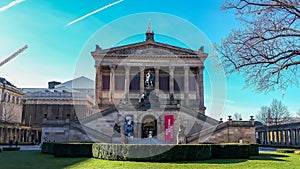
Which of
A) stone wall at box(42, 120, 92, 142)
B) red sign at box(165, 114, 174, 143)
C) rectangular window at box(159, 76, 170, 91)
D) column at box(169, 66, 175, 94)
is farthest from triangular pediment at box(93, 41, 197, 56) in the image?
stone wall at box(42, 120, 92, 142)

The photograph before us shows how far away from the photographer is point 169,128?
129ft

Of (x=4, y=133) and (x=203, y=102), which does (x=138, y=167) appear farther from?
(x=4, y=133)

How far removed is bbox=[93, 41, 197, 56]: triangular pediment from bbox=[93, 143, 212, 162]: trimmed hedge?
1570 inches

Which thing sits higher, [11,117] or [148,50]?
[148,50]

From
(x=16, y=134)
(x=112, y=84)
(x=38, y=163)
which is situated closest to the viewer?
(x=38, y=163)

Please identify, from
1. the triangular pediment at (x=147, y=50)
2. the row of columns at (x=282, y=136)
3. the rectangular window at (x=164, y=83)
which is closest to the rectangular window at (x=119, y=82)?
the triangular pediment at (x=147, y=50)

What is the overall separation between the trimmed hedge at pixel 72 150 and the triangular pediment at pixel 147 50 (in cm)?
3685

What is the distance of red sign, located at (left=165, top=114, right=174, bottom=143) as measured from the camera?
1525 inches

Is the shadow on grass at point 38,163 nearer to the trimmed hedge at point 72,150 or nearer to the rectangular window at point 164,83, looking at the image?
the trimmed hedge at point 72,150

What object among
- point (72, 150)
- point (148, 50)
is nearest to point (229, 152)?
point (72, 150)

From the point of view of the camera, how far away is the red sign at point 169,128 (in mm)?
38747

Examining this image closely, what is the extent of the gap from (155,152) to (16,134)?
57.1 m

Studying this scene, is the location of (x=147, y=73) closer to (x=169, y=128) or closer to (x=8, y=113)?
(x=169, y=128)

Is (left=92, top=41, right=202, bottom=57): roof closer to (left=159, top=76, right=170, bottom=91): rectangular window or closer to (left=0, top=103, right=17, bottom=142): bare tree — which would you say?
(left=159, top=76, right=170, bottom=91): rectangular window
